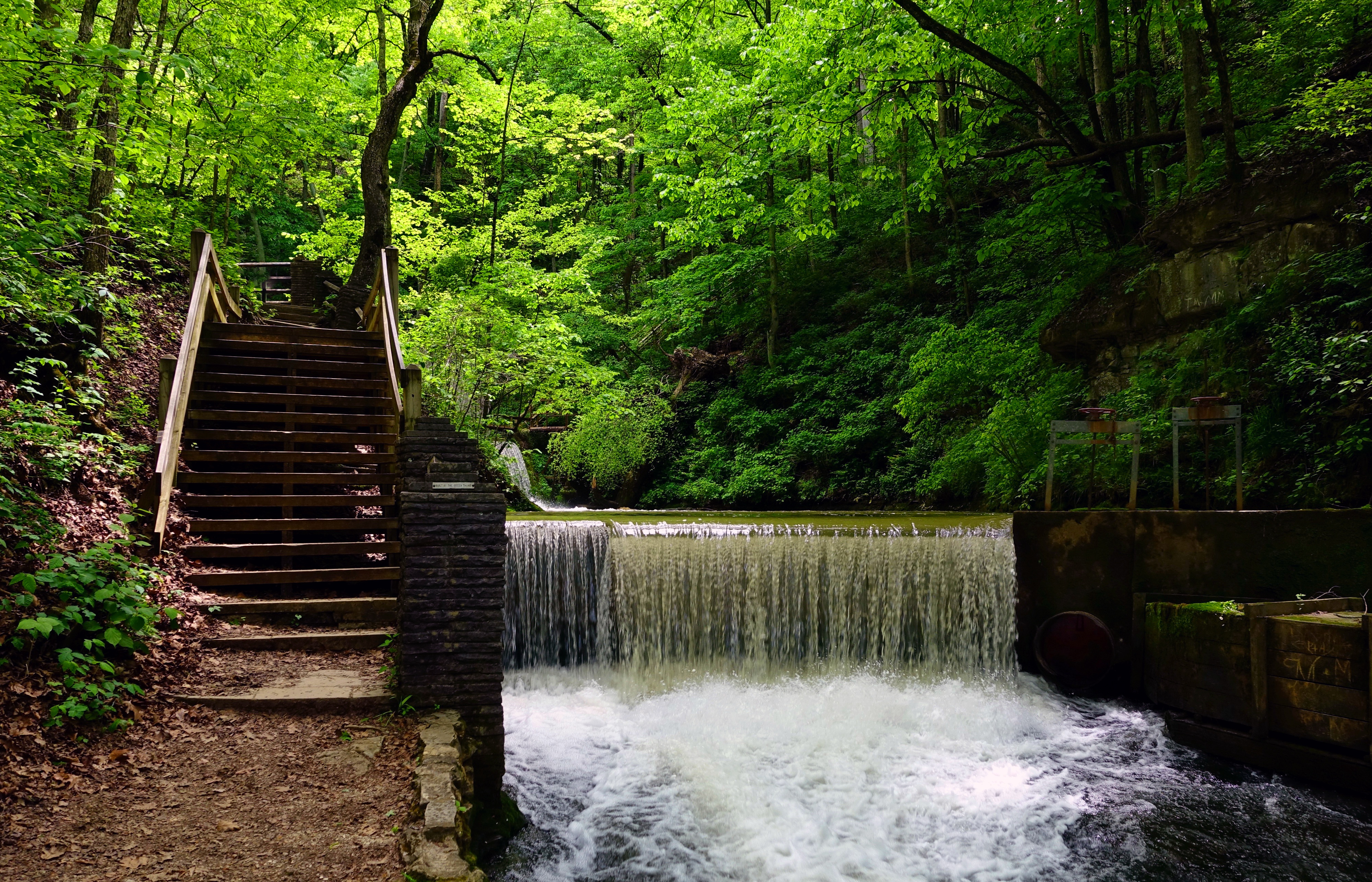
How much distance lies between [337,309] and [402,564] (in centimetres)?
881

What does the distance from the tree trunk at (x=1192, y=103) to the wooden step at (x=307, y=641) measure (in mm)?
10874

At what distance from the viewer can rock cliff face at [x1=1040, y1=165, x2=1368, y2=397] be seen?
26.9 ft

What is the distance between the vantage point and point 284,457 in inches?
274

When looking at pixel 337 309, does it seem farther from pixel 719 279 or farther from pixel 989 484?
pixel 989 484

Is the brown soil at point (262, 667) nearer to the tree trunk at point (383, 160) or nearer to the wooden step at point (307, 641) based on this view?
the wooden step at point (307, 641)

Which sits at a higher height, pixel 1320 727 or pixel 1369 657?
pixel 1369 657

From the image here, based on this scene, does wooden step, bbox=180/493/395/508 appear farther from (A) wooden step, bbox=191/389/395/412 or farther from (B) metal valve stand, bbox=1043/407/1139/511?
(B) metal valve stand, bbox=1043/407/1139/511

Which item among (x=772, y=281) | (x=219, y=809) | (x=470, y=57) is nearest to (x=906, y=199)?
(x=772, y=281)

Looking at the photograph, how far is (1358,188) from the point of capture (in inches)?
288

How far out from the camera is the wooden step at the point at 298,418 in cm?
721

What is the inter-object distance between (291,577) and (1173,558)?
768 centimetres

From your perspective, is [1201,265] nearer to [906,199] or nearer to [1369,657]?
[1369,657]

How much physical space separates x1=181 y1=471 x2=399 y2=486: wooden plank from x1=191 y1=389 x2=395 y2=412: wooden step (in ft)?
2.82

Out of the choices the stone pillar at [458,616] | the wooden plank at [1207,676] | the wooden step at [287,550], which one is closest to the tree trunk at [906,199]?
the wooden plank at [1207,676]
